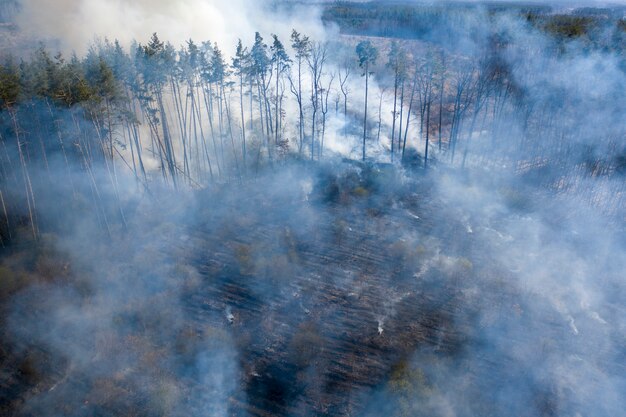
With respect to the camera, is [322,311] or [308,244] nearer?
[322,311]

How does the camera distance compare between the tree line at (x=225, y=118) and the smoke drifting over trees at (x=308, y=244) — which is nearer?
the smoke drifting over trees at (x=308, y=244)

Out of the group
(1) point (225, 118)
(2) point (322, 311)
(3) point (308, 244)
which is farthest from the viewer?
(1) point (225, 118)

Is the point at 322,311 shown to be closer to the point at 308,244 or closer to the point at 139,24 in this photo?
the point at 308,244

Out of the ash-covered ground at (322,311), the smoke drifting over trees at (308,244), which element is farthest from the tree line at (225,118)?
the ash-covered ground at (322,311)

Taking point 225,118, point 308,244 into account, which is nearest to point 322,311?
point 308,244

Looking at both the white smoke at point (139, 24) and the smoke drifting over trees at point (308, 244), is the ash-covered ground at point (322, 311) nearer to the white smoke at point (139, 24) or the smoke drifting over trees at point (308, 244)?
the smoke drifting over trees at point (308, 244)

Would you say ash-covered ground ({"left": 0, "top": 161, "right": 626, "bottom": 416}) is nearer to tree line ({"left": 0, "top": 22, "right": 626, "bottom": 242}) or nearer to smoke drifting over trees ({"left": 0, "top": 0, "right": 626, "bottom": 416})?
smoke drifting over trees ({"left": 0, "top": 0, "right": 626, "bottom": 416})

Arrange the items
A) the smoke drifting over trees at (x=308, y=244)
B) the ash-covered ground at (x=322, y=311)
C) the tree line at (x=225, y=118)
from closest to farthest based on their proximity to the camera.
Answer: the ash-covered ground at (x=322, y=311), the smoke drifting over trees at (x=308, y=244), the tree line at (x=225, y=118)

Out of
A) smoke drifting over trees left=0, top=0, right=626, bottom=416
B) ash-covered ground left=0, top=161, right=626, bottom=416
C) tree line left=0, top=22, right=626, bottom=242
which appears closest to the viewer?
ash-covered ground left=0, top=161, right=626, bottom=416

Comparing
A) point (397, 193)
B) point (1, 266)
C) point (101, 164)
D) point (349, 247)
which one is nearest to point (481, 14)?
point (397, 193)

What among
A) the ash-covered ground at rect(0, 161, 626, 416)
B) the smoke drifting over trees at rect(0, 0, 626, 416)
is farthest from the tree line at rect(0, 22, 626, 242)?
the ash-covered ground at rect(0, 161, 626, 416)
